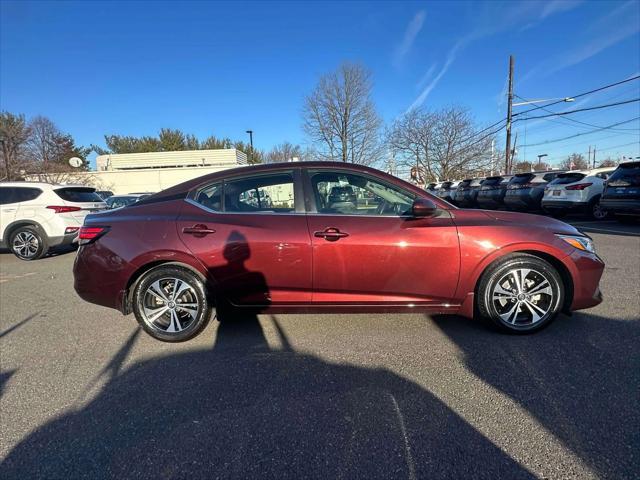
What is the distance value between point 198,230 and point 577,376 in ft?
10.5

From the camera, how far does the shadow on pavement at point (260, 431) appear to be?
1.63m

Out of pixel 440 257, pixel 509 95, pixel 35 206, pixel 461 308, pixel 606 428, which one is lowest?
pixel 606 428

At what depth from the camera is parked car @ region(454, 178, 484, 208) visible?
1573cm

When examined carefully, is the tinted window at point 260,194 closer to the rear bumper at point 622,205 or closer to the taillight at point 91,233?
the taillight at point 91,233

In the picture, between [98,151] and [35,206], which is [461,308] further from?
[98,151]

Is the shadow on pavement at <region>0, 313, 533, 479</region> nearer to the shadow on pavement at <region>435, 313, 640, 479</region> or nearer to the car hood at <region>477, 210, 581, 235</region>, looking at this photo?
the shadow on pavement at <region>435, 313, 640, 479</region>

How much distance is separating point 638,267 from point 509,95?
69.1ft

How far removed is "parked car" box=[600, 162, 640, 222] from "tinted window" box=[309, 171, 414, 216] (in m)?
8.46

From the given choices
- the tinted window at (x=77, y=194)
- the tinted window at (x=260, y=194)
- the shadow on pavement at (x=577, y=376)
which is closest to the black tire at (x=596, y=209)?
the shadow on pavement at (x=577, y=376)

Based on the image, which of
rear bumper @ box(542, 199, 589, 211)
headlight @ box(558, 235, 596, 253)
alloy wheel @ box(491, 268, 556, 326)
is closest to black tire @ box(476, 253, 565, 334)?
alloy wheel @ box(491, 268, 556, 326)

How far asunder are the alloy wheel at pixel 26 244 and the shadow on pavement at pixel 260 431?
6515 mm

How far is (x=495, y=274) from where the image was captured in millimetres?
2830

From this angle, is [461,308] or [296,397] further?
[461,308]

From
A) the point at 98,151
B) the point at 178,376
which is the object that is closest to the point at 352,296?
the point at 178,376
